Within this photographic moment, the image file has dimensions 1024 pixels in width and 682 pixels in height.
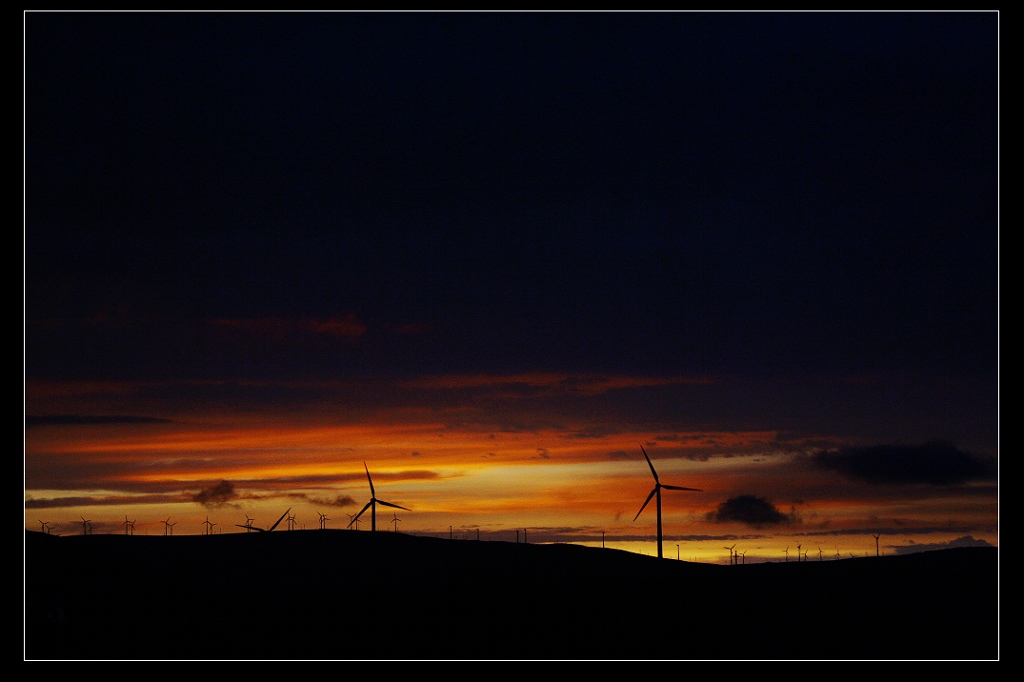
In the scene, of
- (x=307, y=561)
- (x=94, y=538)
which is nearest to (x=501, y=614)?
(x=307, y=561)

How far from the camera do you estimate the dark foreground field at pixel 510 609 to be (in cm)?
8056

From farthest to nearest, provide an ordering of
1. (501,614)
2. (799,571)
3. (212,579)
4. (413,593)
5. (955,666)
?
1. (212,579)
2. (799,571)
3. (413,593)
4. (501,614)
5. (955,666)

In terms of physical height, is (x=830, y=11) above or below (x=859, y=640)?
above

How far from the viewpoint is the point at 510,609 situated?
107m

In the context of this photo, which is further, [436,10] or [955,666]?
[955,666]

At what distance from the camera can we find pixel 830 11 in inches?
1682

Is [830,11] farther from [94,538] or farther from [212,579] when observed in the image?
[94,538]

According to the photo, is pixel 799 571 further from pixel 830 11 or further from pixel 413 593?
pixel 830 11

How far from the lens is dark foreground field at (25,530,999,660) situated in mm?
80562

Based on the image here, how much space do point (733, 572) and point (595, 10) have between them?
101839 mm

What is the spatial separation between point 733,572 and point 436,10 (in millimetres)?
103558

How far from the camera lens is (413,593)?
116 meters

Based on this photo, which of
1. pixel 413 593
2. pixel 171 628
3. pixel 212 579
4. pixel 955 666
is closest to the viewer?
pixel 955 666

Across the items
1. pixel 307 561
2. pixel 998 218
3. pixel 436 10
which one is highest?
pixel 436 10
